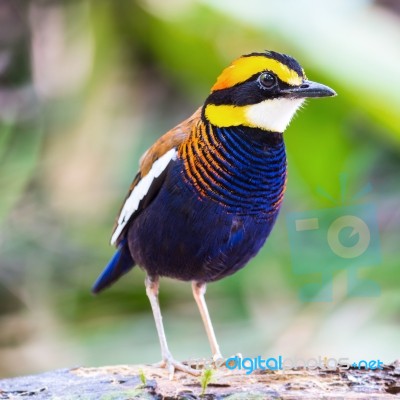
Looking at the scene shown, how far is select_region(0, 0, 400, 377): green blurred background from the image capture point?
185 inches

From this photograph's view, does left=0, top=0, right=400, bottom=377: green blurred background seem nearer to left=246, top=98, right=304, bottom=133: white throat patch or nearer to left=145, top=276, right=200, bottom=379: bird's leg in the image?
left=145, top=276, right=200, bottom=379: bird's leg

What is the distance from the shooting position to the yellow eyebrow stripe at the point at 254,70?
8.71ft

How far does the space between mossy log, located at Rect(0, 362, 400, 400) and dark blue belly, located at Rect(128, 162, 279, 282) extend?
380mm

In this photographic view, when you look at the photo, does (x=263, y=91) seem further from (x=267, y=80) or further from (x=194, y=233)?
(x=194, y=233)

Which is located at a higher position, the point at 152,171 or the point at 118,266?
the point at 152,171

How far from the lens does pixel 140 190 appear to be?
305 centimetres

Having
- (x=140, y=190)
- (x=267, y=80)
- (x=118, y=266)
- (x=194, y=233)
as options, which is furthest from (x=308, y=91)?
(x=118, y=266)

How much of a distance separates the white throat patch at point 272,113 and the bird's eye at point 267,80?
51 millimetres

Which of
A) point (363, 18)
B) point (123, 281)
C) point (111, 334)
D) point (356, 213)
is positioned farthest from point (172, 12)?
point (356, 213)

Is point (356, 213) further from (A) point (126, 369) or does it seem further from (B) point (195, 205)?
(A) point (126, 369)

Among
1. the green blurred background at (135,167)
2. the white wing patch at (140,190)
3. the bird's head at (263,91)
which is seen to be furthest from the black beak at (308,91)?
the green blurred background at (135,167)

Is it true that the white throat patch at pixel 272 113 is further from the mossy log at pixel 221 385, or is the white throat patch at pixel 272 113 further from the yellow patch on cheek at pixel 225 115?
the mossy log at pixel 221 385

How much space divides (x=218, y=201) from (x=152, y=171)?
33cm

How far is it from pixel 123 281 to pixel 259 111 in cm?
247
